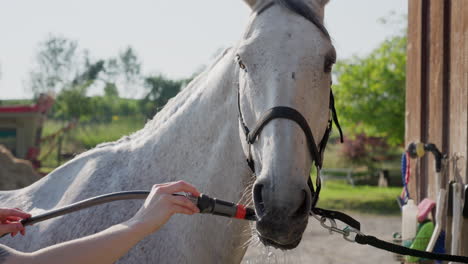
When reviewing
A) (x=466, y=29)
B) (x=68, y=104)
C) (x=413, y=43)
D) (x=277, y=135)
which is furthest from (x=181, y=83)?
(x=277, y=135)

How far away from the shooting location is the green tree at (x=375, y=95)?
13.5 metres

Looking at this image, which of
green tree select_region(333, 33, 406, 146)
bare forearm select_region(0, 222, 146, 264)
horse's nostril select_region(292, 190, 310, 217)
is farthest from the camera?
green tree select_region(333, 33, 406, 146)

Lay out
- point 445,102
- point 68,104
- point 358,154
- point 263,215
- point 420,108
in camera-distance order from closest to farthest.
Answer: point 263,215 → point 445,102 → point 420,108 → point 358,154 → point 68,104

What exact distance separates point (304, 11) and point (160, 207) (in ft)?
3.50

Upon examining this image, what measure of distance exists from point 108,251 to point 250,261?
43.0 inches

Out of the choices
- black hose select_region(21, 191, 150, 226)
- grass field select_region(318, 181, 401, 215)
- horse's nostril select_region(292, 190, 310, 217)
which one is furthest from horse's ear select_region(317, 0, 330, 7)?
grass field select_region(318, 181, 401, 215)

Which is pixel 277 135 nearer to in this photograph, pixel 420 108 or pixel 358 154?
pixel 420 108

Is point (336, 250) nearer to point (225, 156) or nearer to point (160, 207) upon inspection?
point (225, 156)

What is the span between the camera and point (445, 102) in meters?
3.52

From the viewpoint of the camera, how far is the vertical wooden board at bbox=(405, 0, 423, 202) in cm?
398

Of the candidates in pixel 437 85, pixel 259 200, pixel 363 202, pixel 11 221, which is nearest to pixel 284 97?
pixel 259 200

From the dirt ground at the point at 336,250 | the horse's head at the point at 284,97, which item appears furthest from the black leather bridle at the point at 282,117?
the dirt ground at the point at 336,250

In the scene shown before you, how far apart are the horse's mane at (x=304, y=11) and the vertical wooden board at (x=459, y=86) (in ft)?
5.59

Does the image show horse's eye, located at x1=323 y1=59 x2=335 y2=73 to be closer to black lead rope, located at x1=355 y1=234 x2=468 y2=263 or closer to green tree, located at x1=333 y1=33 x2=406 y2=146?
black lead rope, located at x1=355 y1=234 x2=468 y2=263
